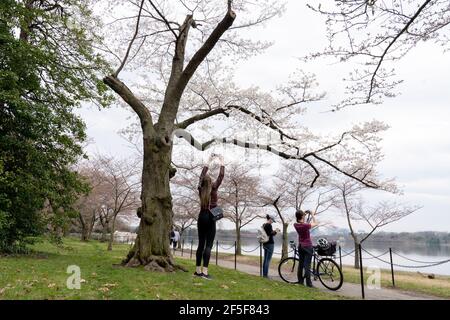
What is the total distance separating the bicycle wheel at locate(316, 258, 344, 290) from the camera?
298 inches

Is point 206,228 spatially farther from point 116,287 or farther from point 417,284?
point 417,284

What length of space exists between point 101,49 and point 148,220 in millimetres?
6025

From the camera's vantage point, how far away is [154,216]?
761cm

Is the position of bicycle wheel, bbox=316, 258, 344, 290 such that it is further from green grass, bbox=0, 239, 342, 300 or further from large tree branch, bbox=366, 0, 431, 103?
large tree branch, bbox=366, 0, 431, 103

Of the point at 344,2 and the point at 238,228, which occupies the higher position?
the point at 344,2

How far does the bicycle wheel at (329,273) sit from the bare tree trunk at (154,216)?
→ 11.2 ft

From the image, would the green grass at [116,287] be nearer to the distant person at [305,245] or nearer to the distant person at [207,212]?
the distant person at [207,212]

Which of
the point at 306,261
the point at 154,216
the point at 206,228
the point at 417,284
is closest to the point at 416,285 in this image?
the point at 417,284

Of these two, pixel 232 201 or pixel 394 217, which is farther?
pixel 232 201

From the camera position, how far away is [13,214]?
8.92 meters

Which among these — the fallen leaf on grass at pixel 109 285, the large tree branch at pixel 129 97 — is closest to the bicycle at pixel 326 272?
the fallen leaf on grass at pixel 109 285

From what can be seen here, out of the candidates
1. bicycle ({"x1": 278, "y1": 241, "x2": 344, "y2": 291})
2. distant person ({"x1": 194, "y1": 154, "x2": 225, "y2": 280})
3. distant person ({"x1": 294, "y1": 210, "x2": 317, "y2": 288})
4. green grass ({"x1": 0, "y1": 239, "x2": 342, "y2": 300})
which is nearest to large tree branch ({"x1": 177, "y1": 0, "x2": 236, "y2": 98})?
distant person ({"x1": 194, "y1": 154, "x2": 225, "y2": 280})
